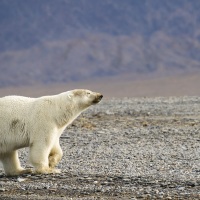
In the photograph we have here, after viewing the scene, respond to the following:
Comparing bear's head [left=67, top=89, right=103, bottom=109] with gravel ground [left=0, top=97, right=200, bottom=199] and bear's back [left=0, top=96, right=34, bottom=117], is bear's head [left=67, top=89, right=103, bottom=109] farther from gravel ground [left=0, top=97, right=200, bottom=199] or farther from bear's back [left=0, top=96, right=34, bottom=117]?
gravel ground [left=0, top=97, right=200, bottom=199]

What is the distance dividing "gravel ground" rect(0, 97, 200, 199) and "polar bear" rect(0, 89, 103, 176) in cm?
26

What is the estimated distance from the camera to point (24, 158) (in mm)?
15242

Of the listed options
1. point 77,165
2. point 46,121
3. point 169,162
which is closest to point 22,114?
point 46,121

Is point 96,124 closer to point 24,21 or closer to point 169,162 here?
point 169,162

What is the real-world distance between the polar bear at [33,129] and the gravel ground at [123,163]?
0.85 feet

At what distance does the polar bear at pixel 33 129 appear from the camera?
11977 millimetres

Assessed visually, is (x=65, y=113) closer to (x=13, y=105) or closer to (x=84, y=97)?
(x=84, y=97)

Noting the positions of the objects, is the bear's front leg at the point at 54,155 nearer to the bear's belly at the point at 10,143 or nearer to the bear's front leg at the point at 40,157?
the bear's front leg at the point at 40,157

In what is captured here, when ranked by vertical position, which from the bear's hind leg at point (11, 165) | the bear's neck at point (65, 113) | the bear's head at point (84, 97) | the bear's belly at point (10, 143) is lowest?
the bear's hind leg at point (11, 165)

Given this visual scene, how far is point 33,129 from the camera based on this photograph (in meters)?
12.0

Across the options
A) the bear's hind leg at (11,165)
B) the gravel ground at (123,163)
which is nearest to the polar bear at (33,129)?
the bear's hind leg at (11,165)

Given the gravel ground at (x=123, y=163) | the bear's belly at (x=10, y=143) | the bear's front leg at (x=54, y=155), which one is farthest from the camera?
the bear's front leg at (x=54, y=155)

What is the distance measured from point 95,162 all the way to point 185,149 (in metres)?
2.73

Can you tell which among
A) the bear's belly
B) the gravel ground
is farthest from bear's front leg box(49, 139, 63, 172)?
the bear's belly
